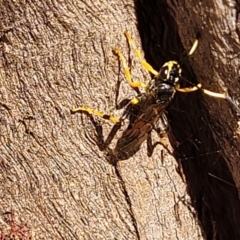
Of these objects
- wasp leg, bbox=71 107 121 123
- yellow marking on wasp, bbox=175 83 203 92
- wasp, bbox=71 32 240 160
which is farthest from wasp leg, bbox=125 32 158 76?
wasp leg, bbox=71 107 121 123

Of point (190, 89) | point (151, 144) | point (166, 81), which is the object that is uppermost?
point (166, 81)

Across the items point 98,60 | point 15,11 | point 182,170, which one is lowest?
point 182,170

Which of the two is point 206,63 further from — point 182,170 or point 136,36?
point 182,170

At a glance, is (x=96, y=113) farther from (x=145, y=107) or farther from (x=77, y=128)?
(x=145, y=107)

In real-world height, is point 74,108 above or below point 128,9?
below

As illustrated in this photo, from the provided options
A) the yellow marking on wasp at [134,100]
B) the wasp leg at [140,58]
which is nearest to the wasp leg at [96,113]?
the yellow marking on wasp at [134,100]

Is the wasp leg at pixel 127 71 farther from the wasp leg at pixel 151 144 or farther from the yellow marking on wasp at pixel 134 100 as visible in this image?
the wasp leg at pixel 151 144

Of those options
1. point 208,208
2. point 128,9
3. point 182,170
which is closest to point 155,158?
point 182,170

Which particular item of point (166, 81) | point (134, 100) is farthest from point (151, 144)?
point (166, 81)
